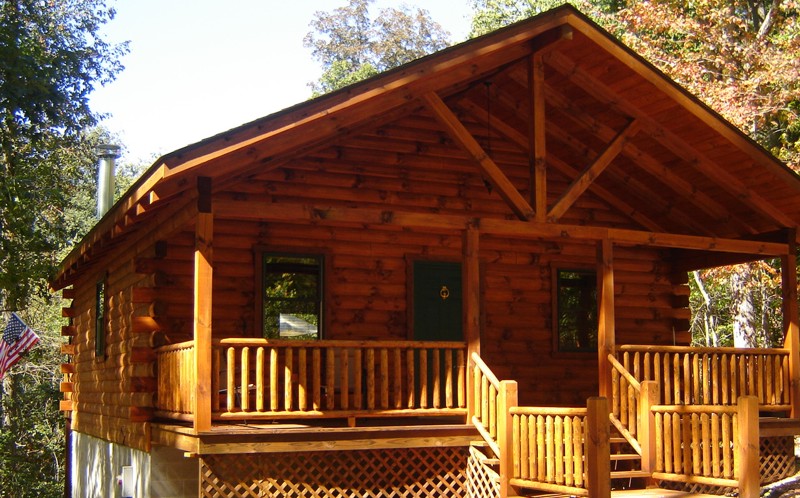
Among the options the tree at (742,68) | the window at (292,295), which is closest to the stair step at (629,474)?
the window at (292,295)

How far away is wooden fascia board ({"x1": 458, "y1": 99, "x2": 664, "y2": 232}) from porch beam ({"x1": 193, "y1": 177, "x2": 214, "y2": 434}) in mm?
5681

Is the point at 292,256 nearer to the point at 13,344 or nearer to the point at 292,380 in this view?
the point at 292,380

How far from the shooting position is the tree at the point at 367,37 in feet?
161

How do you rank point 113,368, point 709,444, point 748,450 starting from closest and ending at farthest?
point 748,450
point 709,444
point 113,368

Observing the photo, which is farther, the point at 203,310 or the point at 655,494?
the point at 655,494

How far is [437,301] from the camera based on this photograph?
48.8 ft

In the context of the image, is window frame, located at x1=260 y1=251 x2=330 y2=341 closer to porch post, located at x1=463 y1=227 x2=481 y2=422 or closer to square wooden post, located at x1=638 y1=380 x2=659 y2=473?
porch post, located at x1=463 y1=227 x2=481 y2=422

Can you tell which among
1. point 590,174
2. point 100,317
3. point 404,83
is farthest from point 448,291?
point 100,317

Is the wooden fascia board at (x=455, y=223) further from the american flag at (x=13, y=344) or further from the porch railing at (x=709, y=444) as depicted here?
the american flag at (x=13, y=344)

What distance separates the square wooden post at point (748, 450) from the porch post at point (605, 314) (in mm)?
2189

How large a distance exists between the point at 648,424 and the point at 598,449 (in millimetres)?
1983

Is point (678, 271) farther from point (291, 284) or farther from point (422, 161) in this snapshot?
point (291, 284)

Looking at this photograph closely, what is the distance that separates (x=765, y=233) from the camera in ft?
49.6

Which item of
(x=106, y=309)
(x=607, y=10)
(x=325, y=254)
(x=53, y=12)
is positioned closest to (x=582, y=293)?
(x=325, y=254)
